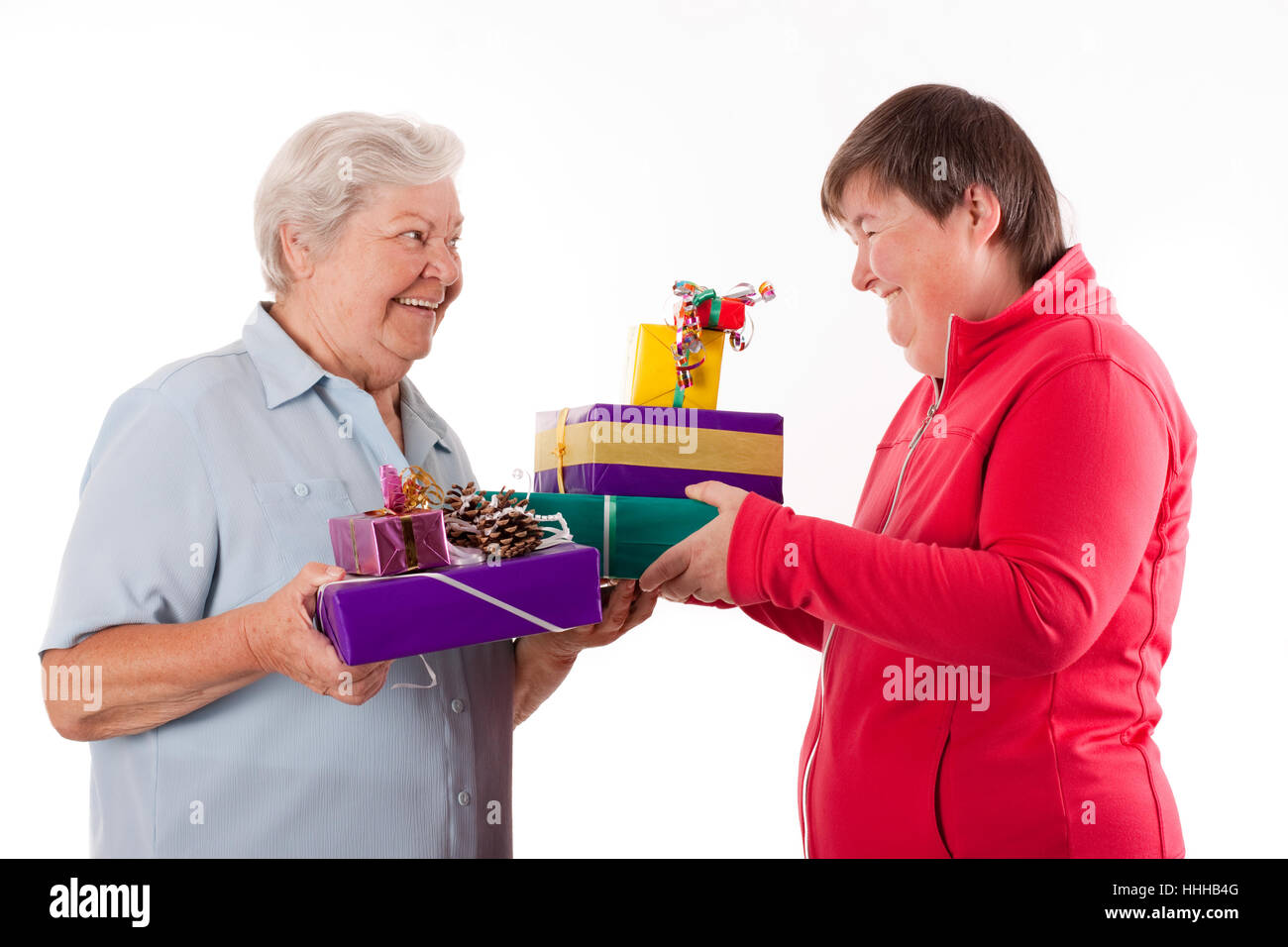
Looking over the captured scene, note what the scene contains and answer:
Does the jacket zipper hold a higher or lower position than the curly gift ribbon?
lower

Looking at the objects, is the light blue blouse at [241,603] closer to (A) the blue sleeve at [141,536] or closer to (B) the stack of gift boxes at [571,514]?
(A) the blue sleeve at [141,536]

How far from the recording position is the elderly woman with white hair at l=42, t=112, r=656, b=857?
5.21 feet

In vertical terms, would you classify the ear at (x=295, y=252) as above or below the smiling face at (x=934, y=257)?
above

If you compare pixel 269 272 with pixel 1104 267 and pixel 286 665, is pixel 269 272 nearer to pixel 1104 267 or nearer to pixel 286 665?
pixel 286 665

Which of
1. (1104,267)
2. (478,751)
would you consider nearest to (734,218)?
(1104,267)

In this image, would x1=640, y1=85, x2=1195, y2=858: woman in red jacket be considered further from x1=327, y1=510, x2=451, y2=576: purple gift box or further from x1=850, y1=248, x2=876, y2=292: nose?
x1=327, y1=510, x2=451, y2=576: purple gift box

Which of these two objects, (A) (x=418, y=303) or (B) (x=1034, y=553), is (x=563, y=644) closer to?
(A) (x=418, y=303)

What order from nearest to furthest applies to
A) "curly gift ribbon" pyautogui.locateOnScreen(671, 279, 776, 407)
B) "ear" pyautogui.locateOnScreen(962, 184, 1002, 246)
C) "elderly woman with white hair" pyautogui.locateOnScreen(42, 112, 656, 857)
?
"elderly woman with white hair" pyautogui.locateOnScreen(42, 112, 656, 857)
"ear" pyautogui.locateOnScreen(962, 184, 1002, 246)
"curly gift ribbon" pyautogui.locateOnScreen(671, 279, 776, 407)

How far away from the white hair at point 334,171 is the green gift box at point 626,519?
61 cm

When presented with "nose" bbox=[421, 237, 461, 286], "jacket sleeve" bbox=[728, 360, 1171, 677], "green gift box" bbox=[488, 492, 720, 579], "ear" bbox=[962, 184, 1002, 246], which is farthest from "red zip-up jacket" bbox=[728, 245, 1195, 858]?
"nose" bbox=[421, 237, 461, 286]

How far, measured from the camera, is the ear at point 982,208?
174 cm

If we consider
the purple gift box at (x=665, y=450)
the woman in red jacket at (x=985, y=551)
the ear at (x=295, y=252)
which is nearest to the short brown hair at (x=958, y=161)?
the woman in red jacket at (x=985, y=551)

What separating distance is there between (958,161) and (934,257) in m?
0.16

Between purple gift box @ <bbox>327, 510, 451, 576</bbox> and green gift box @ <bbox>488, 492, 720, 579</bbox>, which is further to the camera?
green gift box @ <bbox>488, 492, 720, 579</bbox>
